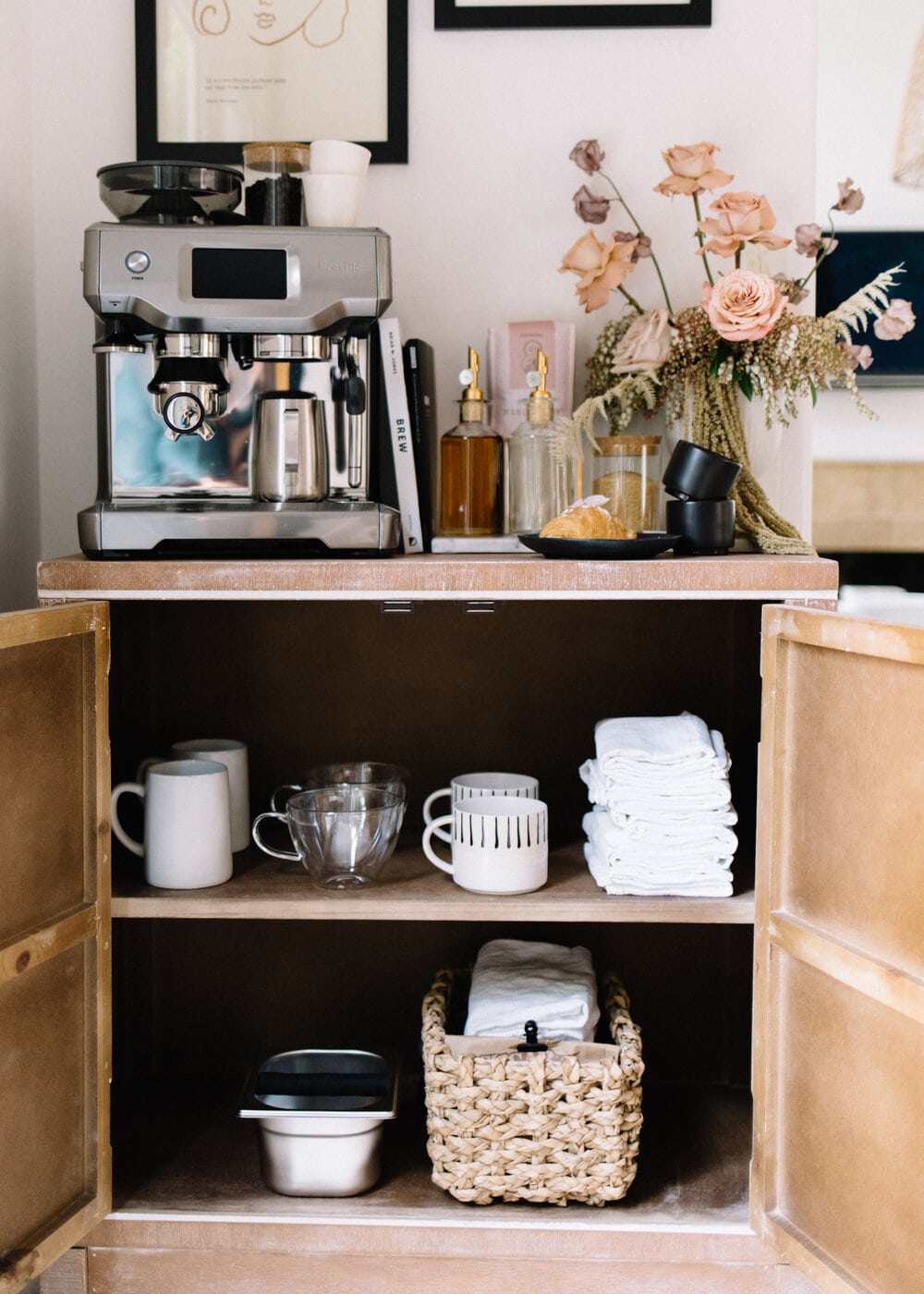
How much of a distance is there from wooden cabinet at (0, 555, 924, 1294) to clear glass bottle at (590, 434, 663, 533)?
0.13 m

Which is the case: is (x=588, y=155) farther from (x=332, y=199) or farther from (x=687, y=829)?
(x=687, y=829)

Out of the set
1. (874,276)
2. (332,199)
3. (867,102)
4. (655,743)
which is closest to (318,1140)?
(655,743)

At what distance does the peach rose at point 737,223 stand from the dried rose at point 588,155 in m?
0.20

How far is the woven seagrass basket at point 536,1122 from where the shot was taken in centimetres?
131

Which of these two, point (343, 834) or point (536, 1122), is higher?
point (343, 834)

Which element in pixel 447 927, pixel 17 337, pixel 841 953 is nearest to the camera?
pixel 841 953

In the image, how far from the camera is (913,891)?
1051mm

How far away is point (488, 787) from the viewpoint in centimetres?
151

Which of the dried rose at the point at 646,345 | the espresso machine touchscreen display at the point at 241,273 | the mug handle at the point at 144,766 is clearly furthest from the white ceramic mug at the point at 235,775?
the dried rose at the point at 646,345

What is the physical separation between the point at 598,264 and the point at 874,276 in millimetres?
751

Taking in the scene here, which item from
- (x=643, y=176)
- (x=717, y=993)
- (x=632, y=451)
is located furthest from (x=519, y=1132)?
(x=643, y=176)

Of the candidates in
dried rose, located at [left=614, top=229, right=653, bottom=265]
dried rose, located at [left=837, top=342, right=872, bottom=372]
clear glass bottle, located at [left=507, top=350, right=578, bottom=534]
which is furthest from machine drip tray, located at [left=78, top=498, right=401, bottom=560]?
dried rose, located at [left=837, top=342, right=872, bottom=372]

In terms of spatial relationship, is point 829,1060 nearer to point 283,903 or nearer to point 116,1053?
point 283,903

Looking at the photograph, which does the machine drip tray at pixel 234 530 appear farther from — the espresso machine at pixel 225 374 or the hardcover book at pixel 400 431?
the hardcover book at pixel 400 431
